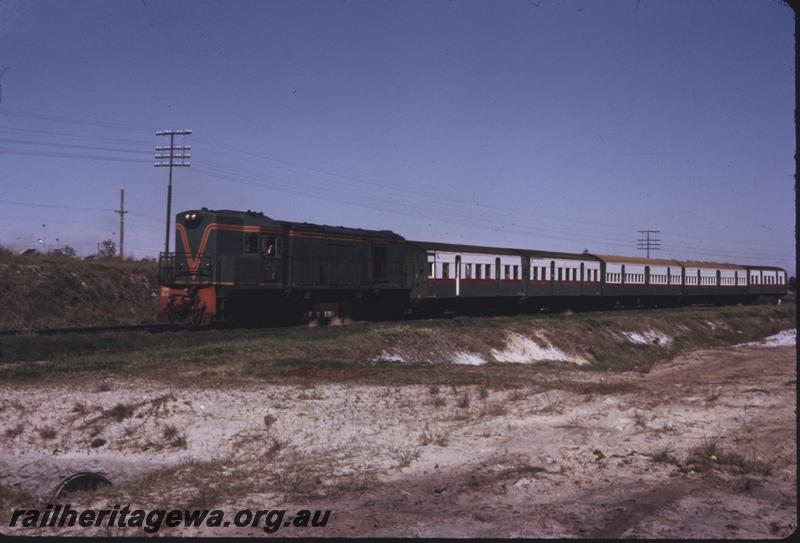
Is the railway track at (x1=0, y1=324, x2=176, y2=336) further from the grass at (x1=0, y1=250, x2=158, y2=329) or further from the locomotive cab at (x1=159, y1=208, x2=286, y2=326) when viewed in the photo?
the grass at (x1=0, y1=250, x2=158, y2=329)

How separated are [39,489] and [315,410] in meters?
4.51

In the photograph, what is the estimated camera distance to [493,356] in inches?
965

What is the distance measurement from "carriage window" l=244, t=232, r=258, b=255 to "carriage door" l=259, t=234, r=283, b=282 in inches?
7.6

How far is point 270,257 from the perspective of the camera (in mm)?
25438

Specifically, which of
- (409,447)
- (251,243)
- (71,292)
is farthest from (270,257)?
(409,447)

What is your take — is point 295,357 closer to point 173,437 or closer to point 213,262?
point 213,262

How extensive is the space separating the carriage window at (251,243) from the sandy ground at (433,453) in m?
11.3

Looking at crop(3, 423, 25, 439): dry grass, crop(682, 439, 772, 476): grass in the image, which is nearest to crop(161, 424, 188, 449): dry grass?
crop(3, 423, 25, 439): dry grass

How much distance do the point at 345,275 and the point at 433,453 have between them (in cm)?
2004

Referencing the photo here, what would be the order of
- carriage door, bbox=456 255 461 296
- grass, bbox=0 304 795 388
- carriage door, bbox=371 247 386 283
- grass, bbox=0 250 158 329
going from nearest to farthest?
grass, bbox=0 304 795 388 < grass, bbox=0 250 158 329 < carriage door, bbox=371 247 386 283 < carriage door, bbox=456 255 461 296

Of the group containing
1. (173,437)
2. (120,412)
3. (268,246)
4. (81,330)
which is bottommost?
(173,437)

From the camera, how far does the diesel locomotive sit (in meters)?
24.2

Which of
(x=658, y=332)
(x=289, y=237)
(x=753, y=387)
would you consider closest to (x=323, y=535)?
(x=753, y=387)

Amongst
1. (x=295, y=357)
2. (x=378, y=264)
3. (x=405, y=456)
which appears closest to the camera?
(x=405, y=456)
